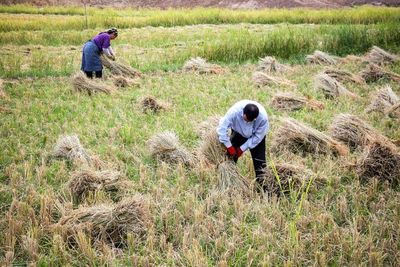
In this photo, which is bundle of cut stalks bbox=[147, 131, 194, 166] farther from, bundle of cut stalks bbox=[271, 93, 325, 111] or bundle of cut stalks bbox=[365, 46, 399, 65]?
bundle of cut stalks bbox=[365, 46, 399, 65]

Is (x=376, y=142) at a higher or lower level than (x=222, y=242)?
higher

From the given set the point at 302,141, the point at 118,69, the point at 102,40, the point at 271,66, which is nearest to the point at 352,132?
the point at 302,141

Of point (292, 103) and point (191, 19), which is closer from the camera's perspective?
point (292, 103)

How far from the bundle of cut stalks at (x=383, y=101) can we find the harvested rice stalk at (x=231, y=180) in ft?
10.3

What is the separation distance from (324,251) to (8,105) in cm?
534

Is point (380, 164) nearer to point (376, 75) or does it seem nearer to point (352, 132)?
point (352, 132)

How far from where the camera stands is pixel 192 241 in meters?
2.79

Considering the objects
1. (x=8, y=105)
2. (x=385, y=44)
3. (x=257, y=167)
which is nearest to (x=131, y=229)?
(x=257, y=167)

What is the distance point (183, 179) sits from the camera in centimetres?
371

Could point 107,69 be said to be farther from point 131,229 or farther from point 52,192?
point 131,229

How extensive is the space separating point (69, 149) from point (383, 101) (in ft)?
15.2

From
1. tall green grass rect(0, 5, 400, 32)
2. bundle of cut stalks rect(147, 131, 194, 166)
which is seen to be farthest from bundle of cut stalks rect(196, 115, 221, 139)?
tall green grass rect(0, 5, 400, 32)

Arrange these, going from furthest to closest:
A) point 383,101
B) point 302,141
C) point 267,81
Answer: point 267,81 < point 383,101 < point 302,141

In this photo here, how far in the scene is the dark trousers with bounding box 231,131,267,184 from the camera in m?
3.64
